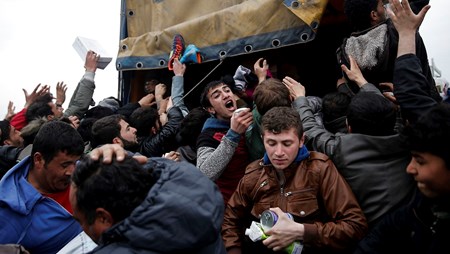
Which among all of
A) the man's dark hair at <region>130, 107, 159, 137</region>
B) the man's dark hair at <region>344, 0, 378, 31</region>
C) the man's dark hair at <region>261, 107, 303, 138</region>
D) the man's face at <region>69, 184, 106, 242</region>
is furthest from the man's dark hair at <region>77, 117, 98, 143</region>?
the man's dark hair at <region>344, 0, 378, 31</region>

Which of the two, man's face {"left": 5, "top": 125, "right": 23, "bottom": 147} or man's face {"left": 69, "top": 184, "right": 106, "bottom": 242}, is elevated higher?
man's face {"left": 69, "top": 184, "right": 106, "bottom": 242}

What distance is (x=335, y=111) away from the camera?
8.73ft

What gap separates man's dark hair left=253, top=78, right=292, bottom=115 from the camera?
2.58m

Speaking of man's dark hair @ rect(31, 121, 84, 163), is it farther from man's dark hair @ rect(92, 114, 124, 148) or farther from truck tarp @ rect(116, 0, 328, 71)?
truck tarp @ rect(116, 0, 328, 71)

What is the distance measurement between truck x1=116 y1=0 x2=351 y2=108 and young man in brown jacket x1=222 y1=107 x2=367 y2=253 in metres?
1.22

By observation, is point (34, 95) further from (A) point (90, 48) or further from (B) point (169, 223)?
(B) point (169, 223)

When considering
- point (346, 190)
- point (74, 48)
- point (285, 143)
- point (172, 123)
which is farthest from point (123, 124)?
point (74, 48)

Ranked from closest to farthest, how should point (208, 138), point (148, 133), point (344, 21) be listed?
point (208, 138), point (148, 133), point (344, 21)

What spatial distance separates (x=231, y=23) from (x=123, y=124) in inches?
52.9

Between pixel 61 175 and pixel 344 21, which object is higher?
pixel 344 21

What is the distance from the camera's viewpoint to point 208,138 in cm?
282

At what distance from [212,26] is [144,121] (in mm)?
1094

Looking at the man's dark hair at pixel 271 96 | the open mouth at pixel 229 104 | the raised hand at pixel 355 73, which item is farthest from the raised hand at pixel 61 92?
the raised hand at pixel 355 73

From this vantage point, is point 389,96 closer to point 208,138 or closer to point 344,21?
point 208,138
